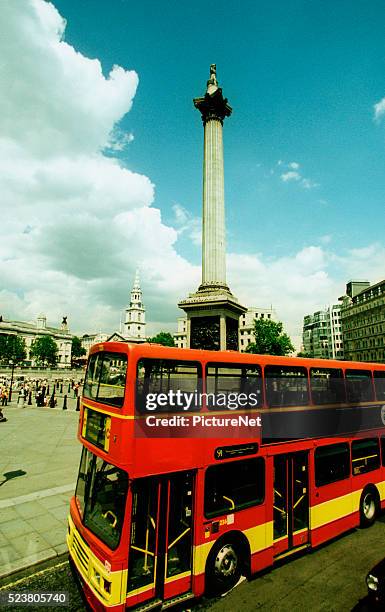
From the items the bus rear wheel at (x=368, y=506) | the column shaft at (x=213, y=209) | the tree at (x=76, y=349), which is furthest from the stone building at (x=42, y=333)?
the bus rear wheel at (x=368, y=506)

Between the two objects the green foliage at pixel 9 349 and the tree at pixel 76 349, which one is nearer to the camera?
the green foliage at pixel 9 349

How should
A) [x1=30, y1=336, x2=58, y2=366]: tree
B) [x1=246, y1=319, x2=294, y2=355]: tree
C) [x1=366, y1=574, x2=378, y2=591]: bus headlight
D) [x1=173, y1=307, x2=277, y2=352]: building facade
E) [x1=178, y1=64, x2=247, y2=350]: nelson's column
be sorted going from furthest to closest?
[x1=30, y1=336, x2=58, y2=366]: tree
[x1=173, y1=307, x2=277, y2=352]: building facade
[x1=246, y1=319, x2=294, y2=355]: tree
[x1=178, y1=64, x2=247, y2=350]: nelson's column
[x1=366, y1=574, x2=378, y2=591]: bus headlight

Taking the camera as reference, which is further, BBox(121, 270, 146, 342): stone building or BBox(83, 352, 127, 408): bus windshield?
BBox(121, 270, 146, 342): stone building

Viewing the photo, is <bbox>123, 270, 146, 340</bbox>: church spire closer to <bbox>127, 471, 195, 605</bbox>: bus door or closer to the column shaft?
the column shaft

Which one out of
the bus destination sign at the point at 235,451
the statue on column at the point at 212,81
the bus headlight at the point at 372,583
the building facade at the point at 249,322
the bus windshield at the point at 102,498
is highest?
the statue on column at the point at 212,81

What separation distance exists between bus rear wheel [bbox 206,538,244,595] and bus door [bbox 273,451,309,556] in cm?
97

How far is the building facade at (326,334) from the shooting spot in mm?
106250

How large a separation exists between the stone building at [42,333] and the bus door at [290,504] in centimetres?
14882

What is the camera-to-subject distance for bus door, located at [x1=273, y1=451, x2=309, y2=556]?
6.69 metres

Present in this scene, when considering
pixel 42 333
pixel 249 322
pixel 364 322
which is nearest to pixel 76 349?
pixel 42 333

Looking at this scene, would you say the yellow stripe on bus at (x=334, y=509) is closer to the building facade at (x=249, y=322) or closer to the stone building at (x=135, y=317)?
the building facade at (x=249, y=322)

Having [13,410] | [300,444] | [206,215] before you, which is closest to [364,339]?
[206,215]

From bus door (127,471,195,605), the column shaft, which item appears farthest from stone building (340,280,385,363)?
bus door (127,471,195,605)

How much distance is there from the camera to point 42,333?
155500mm
